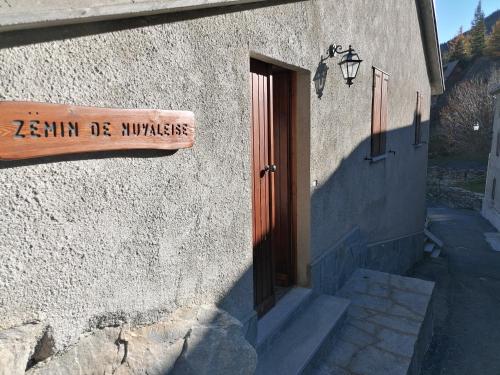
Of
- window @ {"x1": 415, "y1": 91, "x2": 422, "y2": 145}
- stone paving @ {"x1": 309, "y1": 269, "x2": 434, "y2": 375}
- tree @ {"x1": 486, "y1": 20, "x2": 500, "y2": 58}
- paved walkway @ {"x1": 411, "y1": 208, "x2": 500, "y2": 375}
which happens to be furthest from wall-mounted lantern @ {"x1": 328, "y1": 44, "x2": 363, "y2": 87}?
tree @ {"x1": 486, "y1": 20, "x2": 500, "y2": 58}

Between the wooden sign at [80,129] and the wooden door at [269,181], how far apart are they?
1.29 m

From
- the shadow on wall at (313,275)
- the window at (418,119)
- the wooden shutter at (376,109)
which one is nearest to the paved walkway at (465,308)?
the shadow on wall at (313,275)

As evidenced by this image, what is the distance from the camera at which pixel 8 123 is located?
4.58ft

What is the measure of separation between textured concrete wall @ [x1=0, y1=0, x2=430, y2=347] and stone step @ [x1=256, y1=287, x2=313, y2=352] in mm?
406

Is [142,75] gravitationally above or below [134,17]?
below

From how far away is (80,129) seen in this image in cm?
164

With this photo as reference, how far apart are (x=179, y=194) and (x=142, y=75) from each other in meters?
0.70

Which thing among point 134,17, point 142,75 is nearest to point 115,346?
point 142,75

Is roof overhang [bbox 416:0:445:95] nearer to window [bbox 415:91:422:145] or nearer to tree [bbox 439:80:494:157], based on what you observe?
window [bbox 415:91:422:145]

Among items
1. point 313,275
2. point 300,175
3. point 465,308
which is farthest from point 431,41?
point 313,275

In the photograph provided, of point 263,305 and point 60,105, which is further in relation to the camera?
point 263,305

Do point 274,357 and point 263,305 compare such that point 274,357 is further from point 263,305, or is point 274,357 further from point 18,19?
point 18,19

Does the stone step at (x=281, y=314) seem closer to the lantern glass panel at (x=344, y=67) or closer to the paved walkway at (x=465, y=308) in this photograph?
the paved walkway at (x=465, y=308)

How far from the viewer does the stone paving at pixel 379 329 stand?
3.47m
